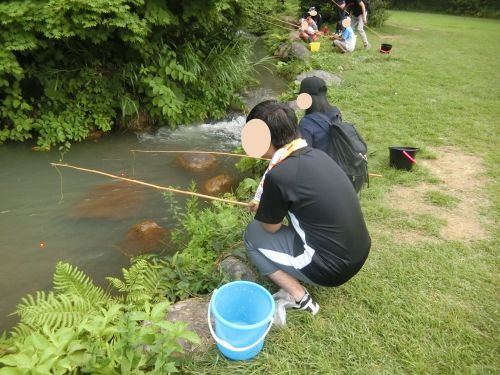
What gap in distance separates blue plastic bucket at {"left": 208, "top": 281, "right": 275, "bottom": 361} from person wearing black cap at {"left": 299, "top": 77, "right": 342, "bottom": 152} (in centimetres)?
168

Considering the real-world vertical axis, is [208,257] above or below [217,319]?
below

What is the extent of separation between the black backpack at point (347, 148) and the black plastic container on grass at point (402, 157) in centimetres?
153

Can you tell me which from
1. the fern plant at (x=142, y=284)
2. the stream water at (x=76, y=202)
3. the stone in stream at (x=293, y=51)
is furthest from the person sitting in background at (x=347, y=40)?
the fern plant at (x=142, y=284)

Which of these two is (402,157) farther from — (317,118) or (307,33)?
(307,33)

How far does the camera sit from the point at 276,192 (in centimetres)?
230

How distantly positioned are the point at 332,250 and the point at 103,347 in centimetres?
149

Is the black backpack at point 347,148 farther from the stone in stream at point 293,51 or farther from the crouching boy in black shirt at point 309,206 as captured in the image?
the stone in stream at point 293,51

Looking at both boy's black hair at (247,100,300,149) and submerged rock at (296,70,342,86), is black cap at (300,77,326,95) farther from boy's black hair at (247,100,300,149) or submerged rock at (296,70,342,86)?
submerged rock at (296,70,342,86)

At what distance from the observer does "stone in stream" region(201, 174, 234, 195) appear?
5.11m

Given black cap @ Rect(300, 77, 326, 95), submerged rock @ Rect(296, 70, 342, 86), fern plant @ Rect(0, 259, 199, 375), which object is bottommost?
fern plant @ Rect(0, 259, 199, 375)

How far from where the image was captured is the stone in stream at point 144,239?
13.5ft

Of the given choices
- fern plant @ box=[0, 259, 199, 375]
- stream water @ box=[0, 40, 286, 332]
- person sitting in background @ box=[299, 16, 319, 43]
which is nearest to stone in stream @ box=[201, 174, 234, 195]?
stream water @ box=[0, 40, 286, 332]

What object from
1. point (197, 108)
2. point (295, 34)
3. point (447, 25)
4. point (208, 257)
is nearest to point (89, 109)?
point (197, 108)

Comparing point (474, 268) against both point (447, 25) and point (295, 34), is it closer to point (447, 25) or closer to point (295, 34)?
point (295, 34)
